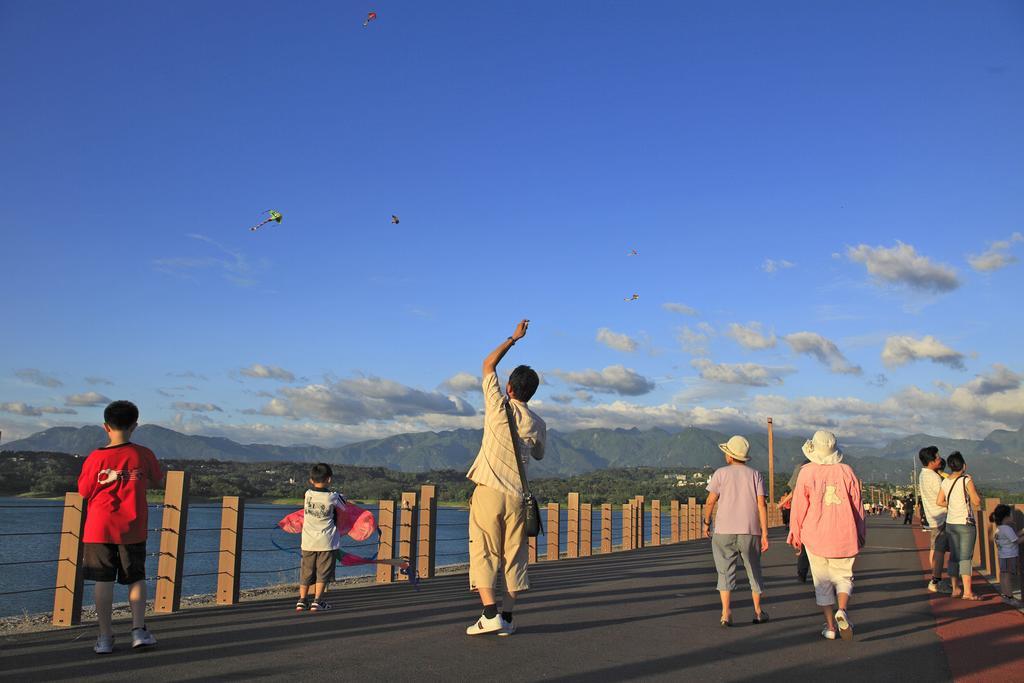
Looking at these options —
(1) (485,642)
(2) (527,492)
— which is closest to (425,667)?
(1) (485,642)

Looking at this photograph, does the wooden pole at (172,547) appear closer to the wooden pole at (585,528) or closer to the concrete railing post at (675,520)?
the wooden pole at (585,528)

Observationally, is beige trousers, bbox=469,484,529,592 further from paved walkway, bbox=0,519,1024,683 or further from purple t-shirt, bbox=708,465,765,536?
purple t-shirt, bbox=708,465,765,536

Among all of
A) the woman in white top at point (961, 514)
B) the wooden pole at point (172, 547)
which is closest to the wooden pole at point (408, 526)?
the wooden pole at point (172, 547)

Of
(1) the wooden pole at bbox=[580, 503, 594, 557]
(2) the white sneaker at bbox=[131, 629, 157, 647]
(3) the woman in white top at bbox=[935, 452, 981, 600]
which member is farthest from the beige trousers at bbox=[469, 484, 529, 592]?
(1) the wooden pole at bbox=[580, 503, 594, 557]

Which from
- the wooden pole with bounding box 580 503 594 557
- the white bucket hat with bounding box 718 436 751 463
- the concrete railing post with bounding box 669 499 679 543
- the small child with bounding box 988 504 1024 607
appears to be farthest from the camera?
the concrete railing post with bounding box 669 499 679 543

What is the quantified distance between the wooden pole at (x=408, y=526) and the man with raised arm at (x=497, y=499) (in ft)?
17.9

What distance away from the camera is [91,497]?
5.61 metres

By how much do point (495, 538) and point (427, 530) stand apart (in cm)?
616

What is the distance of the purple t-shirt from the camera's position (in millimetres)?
7246

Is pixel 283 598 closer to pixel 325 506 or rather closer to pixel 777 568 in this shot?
pixel 325 506

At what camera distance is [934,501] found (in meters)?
9.97

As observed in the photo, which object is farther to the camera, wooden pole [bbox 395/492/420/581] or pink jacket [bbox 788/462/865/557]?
wooden pole [bbox 395/492/420/581]

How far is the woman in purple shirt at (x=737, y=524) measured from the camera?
23.7 ft

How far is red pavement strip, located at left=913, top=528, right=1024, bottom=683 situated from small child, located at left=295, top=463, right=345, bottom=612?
17.4 ft
